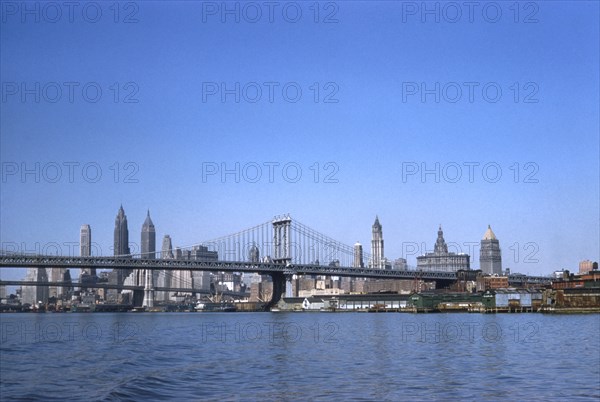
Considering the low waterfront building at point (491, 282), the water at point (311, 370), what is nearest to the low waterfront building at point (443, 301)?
the low waterfront building at point (491, 282)

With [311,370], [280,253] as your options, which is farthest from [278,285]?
[311,370]

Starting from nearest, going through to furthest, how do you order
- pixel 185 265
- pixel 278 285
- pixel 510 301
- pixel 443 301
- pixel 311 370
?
pixel 311 370, pixel 510 301, pixel 185 265, pixel 443 301, pixel 278 285

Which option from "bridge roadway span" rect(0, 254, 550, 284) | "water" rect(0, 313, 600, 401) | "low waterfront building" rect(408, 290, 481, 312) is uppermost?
"bridge roadway span" rect(0, 254, 550, 284)

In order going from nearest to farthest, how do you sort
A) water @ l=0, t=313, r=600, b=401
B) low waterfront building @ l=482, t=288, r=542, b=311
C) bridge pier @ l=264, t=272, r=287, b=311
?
water @ l=0, t=313, r=600, b=401 → low waterfront building @ l=482, t=288, r=542, b=311 → bridge pier @ l=264, t=272, r=287, b=311

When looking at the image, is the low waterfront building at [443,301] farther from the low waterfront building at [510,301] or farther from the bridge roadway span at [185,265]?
the bridge roadway span at [185,265]

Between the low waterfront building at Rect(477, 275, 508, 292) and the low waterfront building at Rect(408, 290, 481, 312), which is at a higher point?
the low waterfront building at Rect(477, 275, 508, 292)

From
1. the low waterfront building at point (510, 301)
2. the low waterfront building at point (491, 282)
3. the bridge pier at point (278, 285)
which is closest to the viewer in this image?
the low waterfront building at point (510, 301)

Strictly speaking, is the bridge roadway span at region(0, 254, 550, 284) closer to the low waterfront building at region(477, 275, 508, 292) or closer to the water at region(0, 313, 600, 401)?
the low waterfront building at region(477, 275, 508, 292)

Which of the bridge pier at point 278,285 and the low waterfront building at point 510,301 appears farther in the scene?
the bridge pier at point 278,285

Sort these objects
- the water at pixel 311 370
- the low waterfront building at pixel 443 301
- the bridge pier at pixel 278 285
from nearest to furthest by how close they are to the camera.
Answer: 1. the water at pixel 311 370
2. the low waterfront building at pixel 443 301
3. the bridge pier at pixel 278 285

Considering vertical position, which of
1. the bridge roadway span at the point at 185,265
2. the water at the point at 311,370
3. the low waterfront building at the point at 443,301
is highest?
the bridge roadway span at the point at 185,265

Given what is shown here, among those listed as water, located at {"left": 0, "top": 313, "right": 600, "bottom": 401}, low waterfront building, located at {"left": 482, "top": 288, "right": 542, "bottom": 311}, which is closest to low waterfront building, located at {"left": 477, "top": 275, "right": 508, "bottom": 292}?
low waterfront building, located at {"left": 482, "top": 288, "right": 542, "bottom": 311}

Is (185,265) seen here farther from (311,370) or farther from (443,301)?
(311,370)

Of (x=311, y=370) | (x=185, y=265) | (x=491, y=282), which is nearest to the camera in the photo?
(x=311, y=370)
